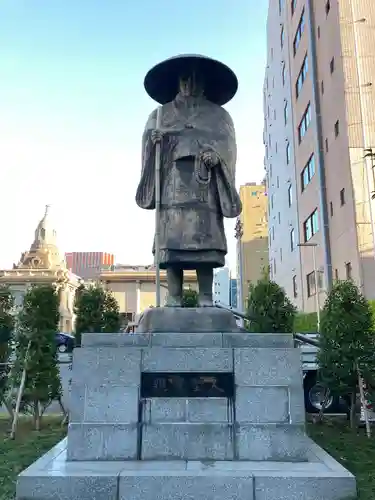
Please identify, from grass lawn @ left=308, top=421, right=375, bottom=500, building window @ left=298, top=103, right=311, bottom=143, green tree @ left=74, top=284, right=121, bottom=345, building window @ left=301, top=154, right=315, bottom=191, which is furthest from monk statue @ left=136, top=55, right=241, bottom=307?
building window @ left=298, top=103, right=311, bottom=143

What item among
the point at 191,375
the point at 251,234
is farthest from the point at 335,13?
the point at 251,234

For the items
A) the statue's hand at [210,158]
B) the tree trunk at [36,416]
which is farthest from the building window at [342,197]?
the tree trunk at [36,416]

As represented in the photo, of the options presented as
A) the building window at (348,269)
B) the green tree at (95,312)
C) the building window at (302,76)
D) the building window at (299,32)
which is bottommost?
the green tree at (95,312)

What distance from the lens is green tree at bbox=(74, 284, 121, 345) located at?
418 inches

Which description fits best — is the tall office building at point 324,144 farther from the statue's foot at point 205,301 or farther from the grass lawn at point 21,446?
the grass lawn at point 21,446

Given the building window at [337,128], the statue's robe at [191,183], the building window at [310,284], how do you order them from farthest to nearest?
the building window at [310,284], the building window at [337,128], the statue's robe at [191,183]

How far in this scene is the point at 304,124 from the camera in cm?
2767

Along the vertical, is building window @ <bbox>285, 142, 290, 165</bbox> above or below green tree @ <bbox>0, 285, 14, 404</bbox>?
above

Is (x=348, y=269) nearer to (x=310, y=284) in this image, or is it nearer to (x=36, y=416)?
(x=310, y=284)

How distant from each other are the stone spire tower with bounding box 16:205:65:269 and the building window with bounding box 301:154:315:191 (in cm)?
4689

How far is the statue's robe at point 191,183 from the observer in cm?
621

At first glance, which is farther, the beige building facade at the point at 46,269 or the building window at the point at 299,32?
the beige building facade at the point at 46,269

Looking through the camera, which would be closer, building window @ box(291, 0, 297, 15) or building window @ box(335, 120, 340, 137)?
building window @ box(335, 120, 340, 137)

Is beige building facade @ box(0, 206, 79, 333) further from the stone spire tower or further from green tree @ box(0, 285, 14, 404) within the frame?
green tree @ box(0, 285, 14, 404)
